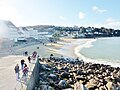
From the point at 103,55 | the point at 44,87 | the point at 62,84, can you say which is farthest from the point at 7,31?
the point at 44,87

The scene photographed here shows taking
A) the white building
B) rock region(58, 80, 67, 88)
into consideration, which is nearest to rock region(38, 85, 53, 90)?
rock region(58, 80, 67, 88)

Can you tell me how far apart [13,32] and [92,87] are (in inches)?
2272

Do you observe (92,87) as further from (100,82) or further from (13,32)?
(13,32)

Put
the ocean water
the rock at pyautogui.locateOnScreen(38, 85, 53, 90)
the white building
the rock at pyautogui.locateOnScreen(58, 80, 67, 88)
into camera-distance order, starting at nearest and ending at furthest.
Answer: the rock at pyautogui.locateOnScreen(38, 85, 53, 90)
the rock at pyautogui.locateOnScreen(58, 80, 67, 88)
the ocean water
the white building

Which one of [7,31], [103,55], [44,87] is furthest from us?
[7,31]

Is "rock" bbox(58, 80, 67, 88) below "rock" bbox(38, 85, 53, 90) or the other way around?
below

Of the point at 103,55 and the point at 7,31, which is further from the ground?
the point at 7,31

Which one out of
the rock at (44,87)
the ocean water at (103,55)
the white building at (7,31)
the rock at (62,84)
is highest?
the white building at (7,31)

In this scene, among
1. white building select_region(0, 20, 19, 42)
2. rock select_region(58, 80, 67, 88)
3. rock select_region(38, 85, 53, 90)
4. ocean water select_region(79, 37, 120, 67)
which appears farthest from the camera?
white building select_region(0, 20, 19, 42)

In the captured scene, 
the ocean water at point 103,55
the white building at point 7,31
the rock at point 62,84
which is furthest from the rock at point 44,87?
the white building at point 7,31

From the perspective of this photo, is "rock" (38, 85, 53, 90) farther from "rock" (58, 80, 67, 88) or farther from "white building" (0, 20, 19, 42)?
"white building" (0, 20, 19, 42)

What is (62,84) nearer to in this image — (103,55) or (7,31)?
(103,55)

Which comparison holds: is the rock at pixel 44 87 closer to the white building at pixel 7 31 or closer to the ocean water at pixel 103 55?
the ocean water at pixel 103 55

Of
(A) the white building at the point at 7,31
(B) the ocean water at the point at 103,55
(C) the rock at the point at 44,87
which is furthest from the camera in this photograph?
(A) the white building at the point at 7,31
